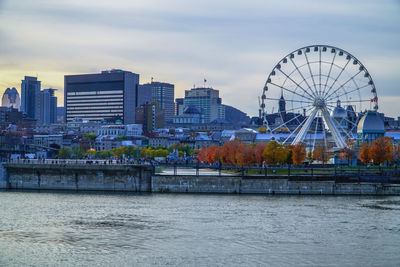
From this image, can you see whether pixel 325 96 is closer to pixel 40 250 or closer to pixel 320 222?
pixel 320 222

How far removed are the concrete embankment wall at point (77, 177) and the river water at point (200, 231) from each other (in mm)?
8286

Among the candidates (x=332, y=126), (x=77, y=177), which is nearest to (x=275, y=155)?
(x=332, y=126)

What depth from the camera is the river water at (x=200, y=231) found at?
149 ft

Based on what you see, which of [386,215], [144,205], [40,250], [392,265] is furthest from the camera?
[144,205]

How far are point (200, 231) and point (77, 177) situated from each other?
114ft

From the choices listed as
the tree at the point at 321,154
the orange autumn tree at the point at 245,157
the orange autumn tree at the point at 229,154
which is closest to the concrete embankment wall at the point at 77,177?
the orange autumn tree at the point at 245,157

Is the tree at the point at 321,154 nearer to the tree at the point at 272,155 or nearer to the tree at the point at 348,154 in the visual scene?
the tree at the point at 348,154

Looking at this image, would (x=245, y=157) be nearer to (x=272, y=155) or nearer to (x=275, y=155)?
(x=272, y=155)

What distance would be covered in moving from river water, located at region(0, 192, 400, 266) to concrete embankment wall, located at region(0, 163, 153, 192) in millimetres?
8286

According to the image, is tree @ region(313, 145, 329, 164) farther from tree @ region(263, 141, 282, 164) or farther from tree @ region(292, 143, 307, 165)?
tree @ region(263, 141, 282, 164)

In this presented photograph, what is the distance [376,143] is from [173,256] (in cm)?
6947

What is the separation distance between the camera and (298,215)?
6216 centimetres

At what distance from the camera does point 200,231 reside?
5422cm

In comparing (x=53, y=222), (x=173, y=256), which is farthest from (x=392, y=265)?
(x=53, y=222)
